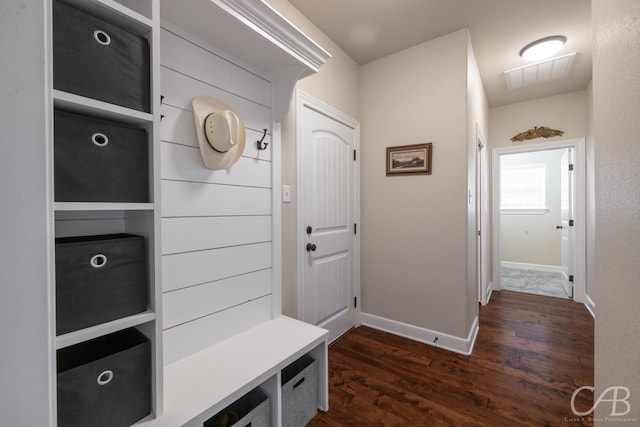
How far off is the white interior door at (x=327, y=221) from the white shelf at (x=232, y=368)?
492 millimetres

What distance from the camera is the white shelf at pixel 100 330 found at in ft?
2.32

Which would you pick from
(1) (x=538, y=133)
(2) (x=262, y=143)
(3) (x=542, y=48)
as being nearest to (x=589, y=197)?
(1) (x=538, y=133)

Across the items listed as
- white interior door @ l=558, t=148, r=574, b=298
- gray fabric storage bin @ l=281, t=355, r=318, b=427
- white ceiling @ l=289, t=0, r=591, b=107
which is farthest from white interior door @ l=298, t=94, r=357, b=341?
white interior door @ l=558, t=148, r=574, b=298

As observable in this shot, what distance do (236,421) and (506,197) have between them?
6.24 meters

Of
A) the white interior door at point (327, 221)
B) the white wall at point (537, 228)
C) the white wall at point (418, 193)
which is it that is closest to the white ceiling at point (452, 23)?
the white wall at point (418, 193)

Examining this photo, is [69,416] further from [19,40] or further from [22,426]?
[19,40]

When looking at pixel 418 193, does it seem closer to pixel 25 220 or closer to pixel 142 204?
pixel 142 204

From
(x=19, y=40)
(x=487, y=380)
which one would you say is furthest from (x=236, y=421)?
(x=487, y=380)

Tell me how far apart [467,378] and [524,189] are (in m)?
4.90

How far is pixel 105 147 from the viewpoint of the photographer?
789 millimetres

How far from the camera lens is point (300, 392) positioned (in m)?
1.44

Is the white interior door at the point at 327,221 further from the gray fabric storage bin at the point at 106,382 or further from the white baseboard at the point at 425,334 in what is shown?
the gray fabric storage bin at the point at 106,382
